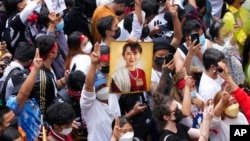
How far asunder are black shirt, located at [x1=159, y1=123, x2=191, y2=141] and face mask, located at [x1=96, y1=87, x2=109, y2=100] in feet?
2.38

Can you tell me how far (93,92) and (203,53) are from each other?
1.80 m

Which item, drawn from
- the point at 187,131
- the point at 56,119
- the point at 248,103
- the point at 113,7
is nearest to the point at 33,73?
the point at 56,119

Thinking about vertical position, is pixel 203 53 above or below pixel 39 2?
below

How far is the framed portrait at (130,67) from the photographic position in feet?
20.8

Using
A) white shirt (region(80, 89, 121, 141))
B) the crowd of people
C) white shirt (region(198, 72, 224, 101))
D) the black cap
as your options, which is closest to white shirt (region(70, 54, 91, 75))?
the crowd of people

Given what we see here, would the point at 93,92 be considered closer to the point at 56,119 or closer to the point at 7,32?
the point at 56,119

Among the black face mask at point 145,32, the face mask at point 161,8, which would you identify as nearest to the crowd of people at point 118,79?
the black face mask at point 145,32

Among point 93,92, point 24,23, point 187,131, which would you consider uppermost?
point 24,23

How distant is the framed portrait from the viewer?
634 centimetres

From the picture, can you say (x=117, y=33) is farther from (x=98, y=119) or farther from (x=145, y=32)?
(x=98, y=119)

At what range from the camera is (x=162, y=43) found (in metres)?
7.22

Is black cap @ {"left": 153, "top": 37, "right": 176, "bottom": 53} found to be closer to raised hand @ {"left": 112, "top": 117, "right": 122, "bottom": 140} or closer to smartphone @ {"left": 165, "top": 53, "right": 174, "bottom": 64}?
smartphone @ {"left": 165, "top": 53, "right": 174, "bottom": 64}

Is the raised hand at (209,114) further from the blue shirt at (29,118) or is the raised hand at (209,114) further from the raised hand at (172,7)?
the raised hand at (172,7)

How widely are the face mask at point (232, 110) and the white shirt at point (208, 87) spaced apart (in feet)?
1.48
